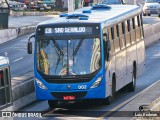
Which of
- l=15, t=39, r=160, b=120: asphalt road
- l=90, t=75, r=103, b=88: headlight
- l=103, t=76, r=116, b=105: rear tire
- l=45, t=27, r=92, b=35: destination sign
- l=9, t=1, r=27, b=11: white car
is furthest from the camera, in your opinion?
l=9, t=1, r=27, b=11: white car

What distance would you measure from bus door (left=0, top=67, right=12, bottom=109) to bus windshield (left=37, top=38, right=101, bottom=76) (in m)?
5.47

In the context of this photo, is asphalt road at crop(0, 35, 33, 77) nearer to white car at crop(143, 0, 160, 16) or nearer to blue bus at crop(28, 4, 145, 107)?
blue bus at crop(28, 4, 145, 107)

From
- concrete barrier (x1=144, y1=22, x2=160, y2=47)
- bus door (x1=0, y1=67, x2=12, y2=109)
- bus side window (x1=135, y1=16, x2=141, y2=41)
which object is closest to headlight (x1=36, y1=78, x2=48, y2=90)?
bus door (x1=0, y1=67, x2=12, y2=109)

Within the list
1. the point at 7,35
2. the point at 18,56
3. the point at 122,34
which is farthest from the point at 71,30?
the point at 7,35

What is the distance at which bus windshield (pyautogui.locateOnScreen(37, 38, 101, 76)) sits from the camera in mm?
23141

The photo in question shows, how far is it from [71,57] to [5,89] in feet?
19.0

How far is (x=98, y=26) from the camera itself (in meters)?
23.5

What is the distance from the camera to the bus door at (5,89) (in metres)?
17.4

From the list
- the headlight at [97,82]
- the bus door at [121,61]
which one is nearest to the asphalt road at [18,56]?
the bus door at [121,61]

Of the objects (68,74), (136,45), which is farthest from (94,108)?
(136,45)

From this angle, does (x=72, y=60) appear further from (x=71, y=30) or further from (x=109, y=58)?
(x=109, y=58)

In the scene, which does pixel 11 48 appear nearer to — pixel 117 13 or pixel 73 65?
pixel 117 13

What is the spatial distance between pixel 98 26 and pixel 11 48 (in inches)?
829

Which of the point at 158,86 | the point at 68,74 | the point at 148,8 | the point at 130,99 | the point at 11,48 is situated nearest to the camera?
the point at 68,74
